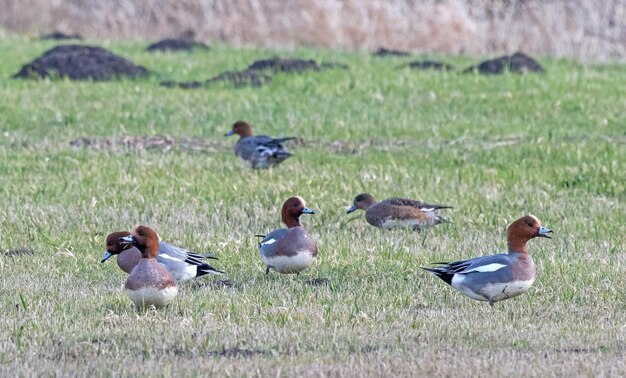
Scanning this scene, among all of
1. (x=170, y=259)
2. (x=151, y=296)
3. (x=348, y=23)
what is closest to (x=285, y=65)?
(x=348, y=23)

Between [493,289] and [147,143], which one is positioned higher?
[147,143]

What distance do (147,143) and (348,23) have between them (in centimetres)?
1387

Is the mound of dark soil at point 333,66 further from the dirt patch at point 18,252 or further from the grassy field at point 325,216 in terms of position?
the dirt patch at point 18,252

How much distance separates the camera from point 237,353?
648cm

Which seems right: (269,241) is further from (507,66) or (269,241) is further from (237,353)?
(507,66)

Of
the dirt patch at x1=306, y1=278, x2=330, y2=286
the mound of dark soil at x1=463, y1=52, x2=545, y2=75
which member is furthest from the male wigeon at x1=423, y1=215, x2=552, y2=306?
the mound of dark soil at x1=463, y1=52, x2=545, y2=75

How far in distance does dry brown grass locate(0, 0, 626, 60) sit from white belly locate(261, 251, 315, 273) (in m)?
20.1

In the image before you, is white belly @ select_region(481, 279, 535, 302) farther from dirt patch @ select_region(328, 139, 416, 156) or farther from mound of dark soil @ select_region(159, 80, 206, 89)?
mound of dark soil @ select_region(159, 80, 206, 89)

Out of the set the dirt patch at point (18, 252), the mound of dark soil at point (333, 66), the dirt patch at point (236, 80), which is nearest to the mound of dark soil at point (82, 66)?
the dirt patch at point (236, 80)

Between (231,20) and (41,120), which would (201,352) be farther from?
(231,20)

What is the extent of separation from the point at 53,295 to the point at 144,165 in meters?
5.83

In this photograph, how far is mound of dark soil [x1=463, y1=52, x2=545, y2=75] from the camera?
21703mm

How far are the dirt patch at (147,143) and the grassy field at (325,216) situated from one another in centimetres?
13

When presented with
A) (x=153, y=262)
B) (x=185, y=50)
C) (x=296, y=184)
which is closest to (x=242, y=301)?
(x=153, y=262)
